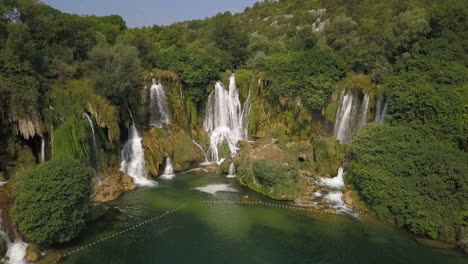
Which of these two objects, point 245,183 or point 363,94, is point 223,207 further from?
point 363,94

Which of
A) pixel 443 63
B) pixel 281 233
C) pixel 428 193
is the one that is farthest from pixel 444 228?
pixel 443 63

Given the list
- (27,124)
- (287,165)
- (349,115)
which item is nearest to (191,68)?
(287,165)

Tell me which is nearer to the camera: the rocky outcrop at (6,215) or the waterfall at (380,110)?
the rocky outcrop at (6,215)

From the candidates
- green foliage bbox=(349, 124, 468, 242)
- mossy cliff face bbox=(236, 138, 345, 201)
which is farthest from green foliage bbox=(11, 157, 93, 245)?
green foliage bbox=(349, 124, 468, 242)

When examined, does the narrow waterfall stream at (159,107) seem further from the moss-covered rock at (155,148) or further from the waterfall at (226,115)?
the waterfall at (226,115)

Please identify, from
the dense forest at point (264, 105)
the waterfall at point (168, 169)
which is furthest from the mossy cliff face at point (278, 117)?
the waterfall at point (168, 169)

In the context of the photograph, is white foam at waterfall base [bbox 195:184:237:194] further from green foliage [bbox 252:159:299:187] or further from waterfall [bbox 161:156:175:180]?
waterfall [bbox 161:156:175:180]
